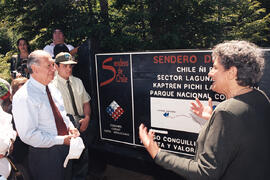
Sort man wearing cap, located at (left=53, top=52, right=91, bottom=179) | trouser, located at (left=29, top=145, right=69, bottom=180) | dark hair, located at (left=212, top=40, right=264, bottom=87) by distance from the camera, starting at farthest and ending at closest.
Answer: man wearing cap, located at (left=53, top=52, right=91, bottom=179), trouser, located at (left=29, top=145, right=69, bottom=180), dark hair, located at (left=212, top=40, right=264, bottom=87)

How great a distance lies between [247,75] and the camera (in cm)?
142

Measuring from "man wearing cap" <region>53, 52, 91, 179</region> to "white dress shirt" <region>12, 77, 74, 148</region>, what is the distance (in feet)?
2.79

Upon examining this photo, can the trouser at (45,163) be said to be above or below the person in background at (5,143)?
below

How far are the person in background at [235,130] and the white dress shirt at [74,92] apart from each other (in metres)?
2.19

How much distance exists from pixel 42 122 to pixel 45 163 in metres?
0.45

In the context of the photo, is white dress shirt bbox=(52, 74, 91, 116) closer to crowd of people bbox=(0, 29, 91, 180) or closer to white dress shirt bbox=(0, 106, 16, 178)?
crowd of people bbox=(0, 29, 91, 180)

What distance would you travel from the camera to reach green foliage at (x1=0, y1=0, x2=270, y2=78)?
5348mm

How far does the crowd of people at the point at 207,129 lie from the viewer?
52.1 inches

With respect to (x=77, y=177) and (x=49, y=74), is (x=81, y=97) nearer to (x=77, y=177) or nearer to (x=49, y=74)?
(x=49, y=74)

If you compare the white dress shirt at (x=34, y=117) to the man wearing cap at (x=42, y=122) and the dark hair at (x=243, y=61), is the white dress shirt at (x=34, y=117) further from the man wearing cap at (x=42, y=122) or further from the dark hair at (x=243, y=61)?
the dark hair at (x=243, y=61)

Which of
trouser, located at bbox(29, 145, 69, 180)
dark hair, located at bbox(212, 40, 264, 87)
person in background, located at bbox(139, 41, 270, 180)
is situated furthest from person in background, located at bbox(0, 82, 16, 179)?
dark hair, located at bbox(212, 40, 264, 87)

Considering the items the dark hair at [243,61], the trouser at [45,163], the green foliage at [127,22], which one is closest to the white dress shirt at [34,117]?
the trouser at [45,163]

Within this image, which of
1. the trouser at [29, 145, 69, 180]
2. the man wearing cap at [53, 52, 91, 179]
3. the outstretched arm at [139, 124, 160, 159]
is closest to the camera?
the outstretched arm at [139, 124, 160, 159]

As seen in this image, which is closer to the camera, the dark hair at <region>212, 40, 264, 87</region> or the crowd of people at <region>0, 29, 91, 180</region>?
the dark hair at <region>212, 40, 264, 87</region>
